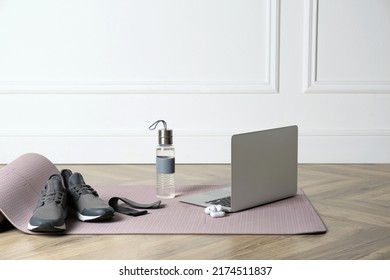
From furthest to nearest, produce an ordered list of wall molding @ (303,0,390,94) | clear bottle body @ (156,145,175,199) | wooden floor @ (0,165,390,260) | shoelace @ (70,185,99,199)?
1. wall molding @ (303,0,390,94)
2. clear bottle body @ (156,145,175,199)
3. shoelace @ (70,185,99,199)
4. wooden floor @ (0,165,390,260)

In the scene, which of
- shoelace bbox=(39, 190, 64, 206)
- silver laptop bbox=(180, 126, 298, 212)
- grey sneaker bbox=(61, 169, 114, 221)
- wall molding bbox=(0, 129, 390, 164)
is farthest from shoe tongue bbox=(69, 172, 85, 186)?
wall molding bbox=(0, 129, 390, 164)

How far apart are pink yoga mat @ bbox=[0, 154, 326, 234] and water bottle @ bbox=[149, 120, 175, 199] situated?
0.06m

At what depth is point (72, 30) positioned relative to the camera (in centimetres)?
373

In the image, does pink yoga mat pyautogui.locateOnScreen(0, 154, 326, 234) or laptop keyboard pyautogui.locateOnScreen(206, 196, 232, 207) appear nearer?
pink yoga mat pyautogui.locateOnScreen(0, 154, 326, 234)

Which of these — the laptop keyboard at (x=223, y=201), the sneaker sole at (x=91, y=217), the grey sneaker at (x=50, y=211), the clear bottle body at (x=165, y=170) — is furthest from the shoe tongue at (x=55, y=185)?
the laptop keyboard at (x=223, y=201)

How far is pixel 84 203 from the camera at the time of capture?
2330 mm

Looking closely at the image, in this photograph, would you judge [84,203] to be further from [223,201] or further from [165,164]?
[223,201]

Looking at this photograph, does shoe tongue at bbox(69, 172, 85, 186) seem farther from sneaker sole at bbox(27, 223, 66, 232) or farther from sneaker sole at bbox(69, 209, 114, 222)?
sneaker sole at bbox(27, 223, 66, 232)

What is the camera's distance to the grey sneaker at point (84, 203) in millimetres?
2287

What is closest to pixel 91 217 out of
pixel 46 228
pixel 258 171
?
pixel 46 228

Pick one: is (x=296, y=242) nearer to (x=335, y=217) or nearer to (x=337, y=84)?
(x=335, y=217)

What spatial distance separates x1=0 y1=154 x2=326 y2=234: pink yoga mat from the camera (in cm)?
221

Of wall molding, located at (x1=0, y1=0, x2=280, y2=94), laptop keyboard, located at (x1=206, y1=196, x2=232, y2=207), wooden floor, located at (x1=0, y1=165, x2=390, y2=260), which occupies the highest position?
wall molding, located at (x1=0, y1=0, x2=280, y2=94)

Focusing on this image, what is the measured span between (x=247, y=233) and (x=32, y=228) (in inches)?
26.4
